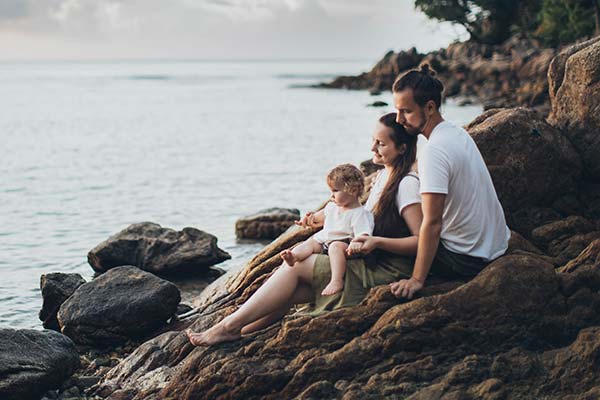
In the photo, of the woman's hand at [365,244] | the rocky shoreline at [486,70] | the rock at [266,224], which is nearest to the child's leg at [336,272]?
the woman's hand at [365,244]

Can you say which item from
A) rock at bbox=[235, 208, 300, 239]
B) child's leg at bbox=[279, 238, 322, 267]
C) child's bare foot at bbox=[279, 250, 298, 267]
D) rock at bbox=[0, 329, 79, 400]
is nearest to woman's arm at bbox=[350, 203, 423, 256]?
child's leg at bbox=[279, 238, 322, 267]

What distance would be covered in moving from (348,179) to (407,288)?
3.47 feet

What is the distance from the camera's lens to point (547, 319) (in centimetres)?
663

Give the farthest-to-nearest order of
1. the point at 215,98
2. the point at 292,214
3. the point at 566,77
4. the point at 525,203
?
the point at 215,98 → the point at 292,214 → the point at 566,77 → the point at 525,203

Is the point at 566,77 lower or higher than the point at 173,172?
higher

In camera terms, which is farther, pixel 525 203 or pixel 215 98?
pixel 215 98

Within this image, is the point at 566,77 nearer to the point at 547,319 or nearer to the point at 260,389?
the point at 547,319

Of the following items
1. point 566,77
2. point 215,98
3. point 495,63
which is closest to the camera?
point 566,77

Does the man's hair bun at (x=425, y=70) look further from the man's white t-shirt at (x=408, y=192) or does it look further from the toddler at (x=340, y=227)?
the toddler at (x=340, y=227)

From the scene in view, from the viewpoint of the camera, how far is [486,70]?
5975 centimetres

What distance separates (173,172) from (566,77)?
2288cm

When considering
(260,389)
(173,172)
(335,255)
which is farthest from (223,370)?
(173,172)

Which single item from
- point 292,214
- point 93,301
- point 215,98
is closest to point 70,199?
point 292,214

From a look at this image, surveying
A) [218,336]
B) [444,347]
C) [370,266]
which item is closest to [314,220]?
[370,266]
